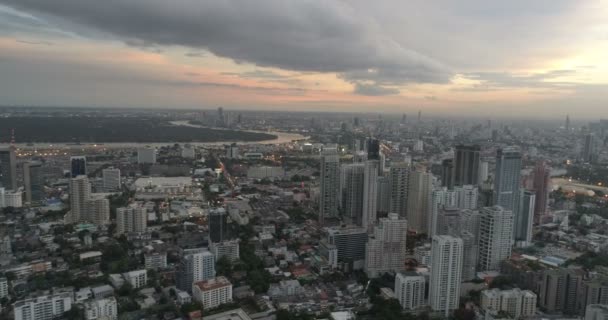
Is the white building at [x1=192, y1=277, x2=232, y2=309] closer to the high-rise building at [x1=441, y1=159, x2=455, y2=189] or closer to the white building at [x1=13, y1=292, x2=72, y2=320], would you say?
the white building at [x1=13, y1=292, x2=72, y2=320]

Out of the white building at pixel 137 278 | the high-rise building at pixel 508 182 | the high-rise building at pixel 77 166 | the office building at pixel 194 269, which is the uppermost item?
the high-rise building at pixel 508 182

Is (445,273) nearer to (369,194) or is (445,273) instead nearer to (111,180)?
(369,194)

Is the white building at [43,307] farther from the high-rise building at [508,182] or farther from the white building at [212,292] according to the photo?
the high-rise building at [508,182]

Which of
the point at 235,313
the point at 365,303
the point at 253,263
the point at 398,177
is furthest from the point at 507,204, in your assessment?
the point at 235,313

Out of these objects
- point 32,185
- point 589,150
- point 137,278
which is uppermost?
point 589,150

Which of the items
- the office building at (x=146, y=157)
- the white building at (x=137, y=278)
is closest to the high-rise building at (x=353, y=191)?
the white building at (x=137, y=278)

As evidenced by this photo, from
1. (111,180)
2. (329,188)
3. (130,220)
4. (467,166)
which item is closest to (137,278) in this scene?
(130,220)

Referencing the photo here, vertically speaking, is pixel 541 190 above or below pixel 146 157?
above
